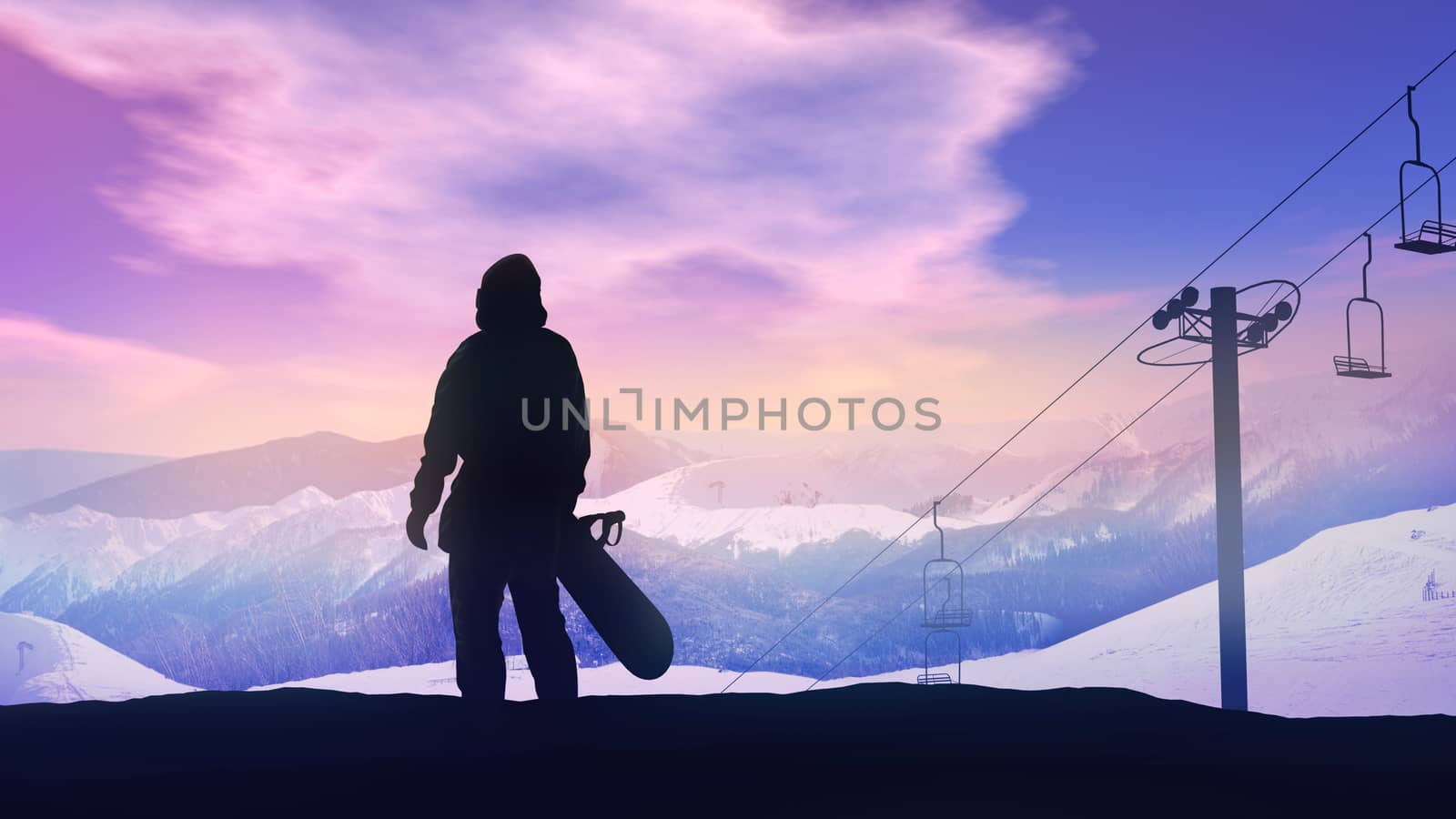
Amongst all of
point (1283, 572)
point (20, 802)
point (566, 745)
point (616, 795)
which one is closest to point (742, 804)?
point (616, 795)

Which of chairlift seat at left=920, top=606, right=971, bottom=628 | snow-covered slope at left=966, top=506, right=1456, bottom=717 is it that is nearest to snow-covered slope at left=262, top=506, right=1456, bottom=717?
snow-covered slope at left=966, top=506, right=1456, bottom=717

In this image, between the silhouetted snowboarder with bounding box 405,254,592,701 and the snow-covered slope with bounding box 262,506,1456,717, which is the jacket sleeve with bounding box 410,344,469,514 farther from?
the snow-covered slope with bounding box 262,506,1456,717

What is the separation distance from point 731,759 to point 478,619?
2.66m

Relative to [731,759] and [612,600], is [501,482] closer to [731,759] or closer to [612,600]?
[612,600]

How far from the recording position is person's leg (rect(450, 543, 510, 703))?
23.9 feet

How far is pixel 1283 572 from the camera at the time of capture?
423 ft

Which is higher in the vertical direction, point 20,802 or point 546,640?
point 546,640

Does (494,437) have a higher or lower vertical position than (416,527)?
higher

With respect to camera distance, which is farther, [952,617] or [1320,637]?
[1320,637]

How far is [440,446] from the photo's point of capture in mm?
7414

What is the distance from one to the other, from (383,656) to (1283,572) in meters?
107

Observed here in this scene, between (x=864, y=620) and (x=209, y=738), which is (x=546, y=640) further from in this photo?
(x=864, y=620)

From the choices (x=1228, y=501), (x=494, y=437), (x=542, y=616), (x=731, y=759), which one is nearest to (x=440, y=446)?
(x=494, y=437)

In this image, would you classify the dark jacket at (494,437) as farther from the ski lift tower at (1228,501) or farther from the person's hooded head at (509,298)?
the ski lift tower at (1228,501)
